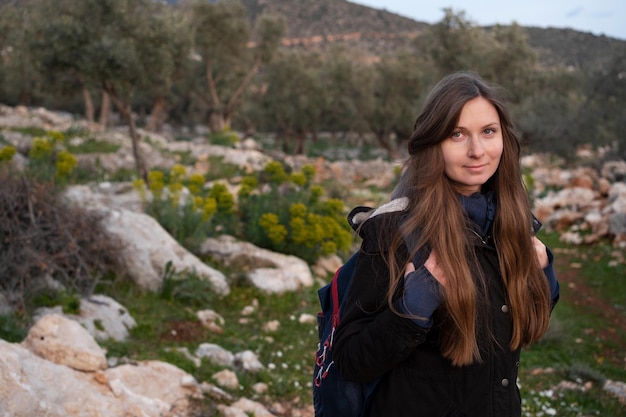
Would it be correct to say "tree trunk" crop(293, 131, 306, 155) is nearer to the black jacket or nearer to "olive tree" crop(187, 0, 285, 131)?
"olive tree" crop(187, 0, 285, 131)

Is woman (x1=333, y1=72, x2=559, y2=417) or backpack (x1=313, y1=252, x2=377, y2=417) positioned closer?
woman (x1=333, y1=72, x2=559, y2=417)

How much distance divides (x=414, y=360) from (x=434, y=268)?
0.32m

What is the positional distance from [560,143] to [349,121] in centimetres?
1768

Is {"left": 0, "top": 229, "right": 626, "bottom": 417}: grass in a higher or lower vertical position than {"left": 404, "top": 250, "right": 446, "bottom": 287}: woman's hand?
lower

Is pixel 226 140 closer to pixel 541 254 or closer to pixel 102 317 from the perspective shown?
pixel 102 317

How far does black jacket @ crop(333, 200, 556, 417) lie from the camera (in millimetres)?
1742

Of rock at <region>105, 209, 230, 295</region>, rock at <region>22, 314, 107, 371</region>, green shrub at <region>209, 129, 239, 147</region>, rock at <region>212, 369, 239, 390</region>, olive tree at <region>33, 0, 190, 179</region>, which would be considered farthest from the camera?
green shrub at <region>209, 129, 239, 147</region>

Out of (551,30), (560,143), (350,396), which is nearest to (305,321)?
(350,396)

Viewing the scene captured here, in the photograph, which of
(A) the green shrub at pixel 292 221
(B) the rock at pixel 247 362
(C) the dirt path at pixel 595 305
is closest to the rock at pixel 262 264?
(A) the green shrub at pixel 292 221

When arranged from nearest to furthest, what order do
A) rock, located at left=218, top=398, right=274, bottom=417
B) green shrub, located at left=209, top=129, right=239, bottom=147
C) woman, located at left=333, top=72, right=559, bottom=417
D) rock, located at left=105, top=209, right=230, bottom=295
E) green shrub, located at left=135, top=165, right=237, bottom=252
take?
1. woman, located at left=333, top=72, right=559, bottom=417
2. rock, located at left=218, top=398, right=274, bottom=417
3. rock, located at left=105, top=209, right=230, bottom=295
4. green shrub, located at left=135, top=165, right=237, bottom=252
5. green shrub, located at left=209, top=129, right=239, bottom=147

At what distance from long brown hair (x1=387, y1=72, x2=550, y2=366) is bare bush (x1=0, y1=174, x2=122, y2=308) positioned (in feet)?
13.3

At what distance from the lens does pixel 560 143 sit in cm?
2073

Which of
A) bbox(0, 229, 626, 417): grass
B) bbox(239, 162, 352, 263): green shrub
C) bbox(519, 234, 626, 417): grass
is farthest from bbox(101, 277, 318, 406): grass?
bbox(519, 234, 626, 417): grass

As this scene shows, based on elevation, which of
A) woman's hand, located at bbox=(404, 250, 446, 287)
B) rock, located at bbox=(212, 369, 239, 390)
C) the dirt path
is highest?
woman's hand, located at bbox=(404, 250, 446, 287)
